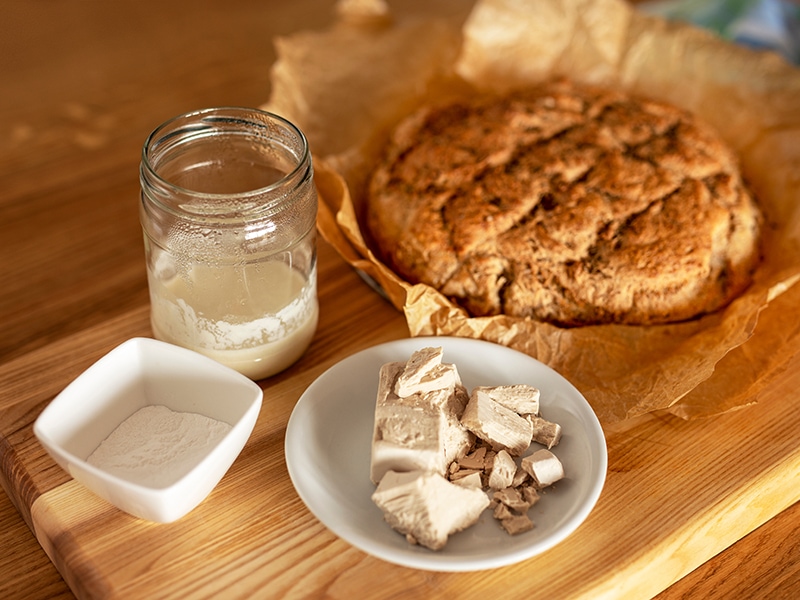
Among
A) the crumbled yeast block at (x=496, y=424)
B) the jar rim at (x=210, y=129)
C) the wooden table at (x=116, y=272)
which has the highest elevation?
the jar rim at (x=210, y=129)

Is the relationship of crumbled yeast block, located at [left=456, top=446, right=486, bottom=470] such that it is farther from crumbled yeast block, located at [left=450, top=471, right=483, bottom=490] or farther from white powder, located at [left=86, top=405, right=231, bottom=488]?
white powder, located at [left=86, top=405, right=231, bottom=488]

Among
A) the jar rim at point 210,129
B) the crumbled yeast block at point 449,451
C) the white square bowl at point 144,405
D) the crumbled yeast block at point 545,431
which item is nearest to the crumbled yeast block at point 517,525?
the crumbled yeast block at point 449,451

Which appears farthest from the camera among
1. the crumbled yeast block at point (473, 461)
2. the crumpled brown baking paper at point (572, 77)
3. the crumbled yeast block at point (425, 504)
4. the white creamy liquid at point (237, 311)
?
the crumpled brown baking paper at point (572, 77)

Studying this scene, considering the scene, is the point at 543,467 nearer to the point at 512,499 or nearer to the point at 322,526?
the point at 512,499

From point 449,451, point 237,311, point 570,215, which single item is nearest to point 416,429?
point 449,451

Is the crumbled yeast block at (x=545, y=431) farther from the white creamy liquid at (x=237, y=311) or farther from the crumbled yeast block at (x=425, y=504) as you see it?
the white creamy liquid at (x=237, y=311)

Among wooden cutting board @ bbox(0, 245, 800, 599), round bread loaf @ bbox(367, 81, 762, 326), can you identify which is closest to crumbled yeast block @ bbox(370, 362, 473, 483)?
wooden cutting board @ bbox(0, 245, 800, 599)
